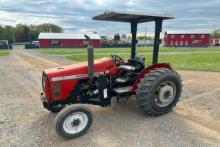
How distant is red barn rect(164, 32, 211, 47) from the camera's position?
62.0 metres

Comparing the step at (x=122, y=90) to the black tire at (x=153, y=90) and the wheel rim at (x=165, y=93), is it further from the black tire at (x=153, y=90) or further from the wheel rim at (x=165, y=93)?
the wheel rim at (x=165, y=93)

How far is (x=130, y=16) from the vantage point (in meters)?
5.30

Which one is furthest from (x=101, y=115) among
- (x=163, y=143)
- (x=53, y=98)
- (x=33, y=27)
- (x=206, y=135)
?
(x=33, y=27)

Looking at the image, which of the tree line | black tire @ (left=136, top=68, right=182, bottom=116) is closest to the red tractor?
black tire @ (left=136, top=68, right=182, bottom=116)

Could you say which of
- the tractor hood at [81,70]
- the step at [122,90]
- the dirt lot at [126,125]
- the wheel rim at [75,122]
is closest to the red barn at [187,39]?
the dirt lot at [126,125]

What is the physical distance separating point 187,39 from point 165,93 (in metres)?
62.0

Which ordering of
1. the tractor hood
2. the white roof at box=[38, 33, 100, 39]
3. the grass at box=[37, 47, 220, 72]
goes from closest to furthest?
the tractor hood
the grass at box=[37, 47, 220, 72]
the white roof at box=[38, 33, 100, 39]

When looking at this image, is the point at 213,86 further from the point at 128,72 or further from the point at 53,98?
the point at 53,98

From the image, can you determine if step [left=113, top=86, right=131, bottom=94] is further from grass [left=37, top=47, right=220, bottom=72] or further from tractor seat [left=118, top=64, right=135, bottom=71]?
grass [left=37, top=47, right=220, bottom=72]

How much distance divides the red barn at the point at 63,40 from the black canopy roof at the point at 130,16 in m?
51.1

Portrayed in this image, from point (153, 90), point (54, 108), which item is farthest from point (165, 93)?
point (54, 108)

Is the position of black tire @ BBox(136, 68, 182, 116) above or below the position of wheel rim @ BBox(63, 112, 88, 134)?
above

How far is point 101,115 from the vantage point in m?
5.20

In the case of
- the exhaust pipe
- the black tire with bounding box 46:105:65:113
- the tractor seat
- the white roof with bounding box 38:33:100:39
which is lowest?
the black tire with bounding box 46:105:65:113
